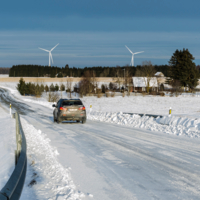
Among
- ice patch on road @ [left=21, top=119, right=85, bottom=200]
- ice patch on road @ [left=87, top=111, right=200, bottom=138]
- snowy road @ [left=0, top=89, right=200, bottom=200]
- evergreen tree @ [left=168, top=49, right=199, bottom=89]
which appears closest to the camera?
ice patch on road @ [left=21, top=119, right=85, bottom=200]

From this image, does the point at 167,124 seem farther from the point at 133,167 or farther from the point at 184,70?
the point at 184,70

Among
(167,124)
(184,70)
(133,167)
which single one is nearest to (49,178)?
(133,167)

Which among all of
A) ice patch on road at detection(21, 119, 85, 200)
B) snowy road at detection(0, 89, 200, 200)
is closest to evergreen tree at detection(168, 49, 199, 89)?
snowy road at detection(0, 89, 200, 200)

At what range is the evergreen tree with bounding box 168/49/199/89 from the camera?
72.3 meters

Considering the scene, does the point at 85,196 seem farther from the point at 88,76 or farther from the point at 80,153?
the point at 88,76

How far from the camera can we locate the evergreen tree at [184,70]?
237 feet

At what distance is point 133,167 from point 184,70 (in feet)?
230

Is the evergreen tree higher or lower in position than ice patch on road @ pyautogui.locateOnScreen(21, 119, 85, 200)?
higher

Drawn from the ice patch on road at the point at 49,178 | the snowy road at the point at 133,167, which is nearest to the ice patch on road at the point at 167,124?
the snowy road at the point at 133,167

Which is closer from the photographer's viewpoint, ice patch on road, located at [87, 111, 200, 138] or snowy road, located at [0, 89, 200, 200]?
snowy road, located at [0, 89, 200, 200]

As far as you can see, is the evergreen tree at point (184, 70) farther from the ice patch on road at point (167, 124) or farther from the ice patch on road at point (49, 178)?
the ice patch on road at point (49, 178)

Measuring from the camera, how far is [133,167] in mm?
6750

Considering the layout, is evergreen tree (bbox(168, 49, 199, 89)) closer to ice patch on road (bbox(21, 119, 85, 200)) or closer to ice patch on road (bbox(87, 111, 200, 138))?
ice patch on road (bbox(87, 111, 200, 138))

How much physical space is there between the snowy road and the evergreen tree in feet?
215
